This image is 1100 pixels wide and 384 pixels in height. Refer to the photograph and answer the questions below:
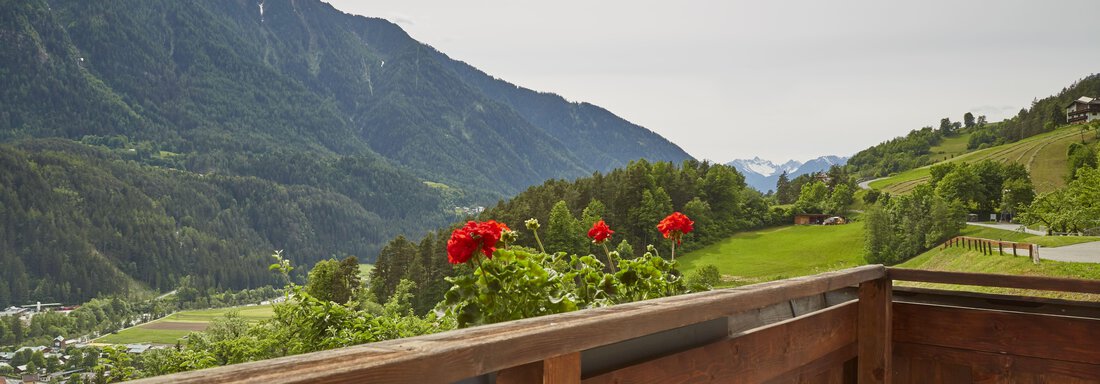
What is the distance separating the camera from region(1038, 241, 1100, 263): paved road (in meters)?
22.0

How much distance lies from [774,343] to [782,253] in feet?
180

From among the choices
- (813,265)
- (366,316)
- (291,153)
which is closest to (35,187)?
(291,153)

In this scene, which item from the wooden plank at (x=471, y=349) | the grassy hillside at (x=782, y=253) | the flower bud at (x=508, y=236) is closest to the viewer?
the wooden plank at (x=471, y=349)

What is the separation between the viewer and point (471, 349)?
32.0 inches

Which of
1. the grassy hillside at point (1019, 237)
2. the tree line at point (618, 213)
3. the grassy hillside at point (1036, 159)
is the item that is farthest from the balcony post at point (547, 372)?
the grassy hillside at point (1036, 159)

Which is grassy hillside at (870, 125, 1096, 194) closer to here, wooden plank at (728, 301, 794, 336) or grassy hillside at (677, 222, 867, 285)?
grassy hillside at (677, 222, 867, 285)

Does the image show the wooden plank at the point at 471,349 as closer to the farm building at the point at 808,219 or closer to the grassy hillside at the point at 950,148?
the farm building at the point at 808,219

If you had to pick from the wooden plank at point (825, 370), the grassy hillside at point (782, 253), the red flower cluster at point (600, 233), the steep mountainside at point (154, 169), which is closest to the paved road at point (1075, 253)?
the grassy hillside at point (782, 253)

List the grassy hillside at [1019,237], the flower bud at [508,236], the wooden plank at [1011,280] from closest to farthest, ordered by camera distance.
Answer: the wooden plank at [1011,280] → the flower bud at [508,236] → the grassy hillside at [1019,237]

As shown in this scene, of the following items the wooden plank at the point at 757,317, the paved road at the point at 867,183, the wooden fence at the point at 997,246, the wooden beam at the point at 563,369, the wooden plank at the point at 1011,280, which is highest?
the wooden beam at the point at 563,369

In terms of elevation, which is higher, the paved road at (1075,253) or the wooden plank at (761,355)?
the wooden plank at (761,355)

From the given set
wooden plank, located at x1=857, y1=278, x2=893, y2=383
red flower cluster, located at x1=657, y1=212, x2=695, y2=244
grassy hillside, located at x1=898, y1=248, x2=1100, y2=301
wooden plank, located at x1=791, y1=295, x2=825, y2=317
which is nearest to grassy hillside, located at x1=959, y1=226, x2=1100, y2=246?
grassy hillside, located at x1=898, y1=248, x2=1100, y2=301

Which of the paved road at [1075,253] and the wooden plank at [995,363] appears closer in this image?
the wooden plank at [995,363]

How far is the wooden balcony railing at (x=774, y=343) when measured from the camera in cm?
77
